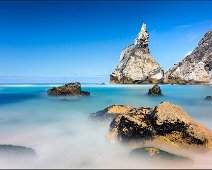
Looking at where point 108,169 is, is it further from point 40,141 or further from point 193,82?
point 193,82

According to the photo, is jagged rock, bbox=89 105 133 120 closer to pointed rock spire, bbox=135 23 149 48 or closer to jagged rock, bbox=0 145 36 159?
jagged rock, bbox=0 145 36 159

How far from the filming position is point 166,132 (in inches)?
409

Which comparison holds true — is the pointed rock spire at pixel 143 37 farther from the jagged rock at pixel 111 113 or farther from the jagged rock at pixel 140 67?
the jagged rock at pixel 111 113

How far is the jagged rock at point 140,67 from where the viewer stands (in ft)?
378

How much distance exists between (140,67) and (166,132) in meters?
106

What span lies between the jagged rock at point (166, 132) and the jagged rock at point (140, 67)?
345ft

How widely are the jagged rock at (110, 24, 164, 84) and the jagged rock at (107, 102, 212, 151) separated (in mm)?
105137

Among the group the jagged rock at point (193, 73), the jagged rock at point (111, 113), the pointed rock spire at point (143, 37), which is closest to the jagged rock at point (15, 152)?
the jagged rock at point (111, 113)

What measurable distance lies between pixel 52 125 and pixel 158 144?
24.6 feet

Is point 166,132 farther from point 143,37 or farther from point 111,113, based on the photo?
point 143,37

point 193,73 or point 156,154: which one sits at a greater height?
point 193,73

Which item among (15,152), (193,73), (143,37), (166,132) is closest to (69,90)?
(166,132)

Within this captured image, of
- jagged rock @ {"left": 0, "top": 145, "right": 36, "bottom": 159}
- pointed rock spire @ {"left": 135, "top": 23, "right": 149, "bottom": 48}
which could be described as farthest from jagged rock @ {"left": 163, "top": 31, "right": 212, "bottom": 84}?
jagged rock @ {"left": 0, "top": 145, "right": 36, "bottom": 159}

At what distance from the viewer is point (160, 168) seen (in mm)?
8164
